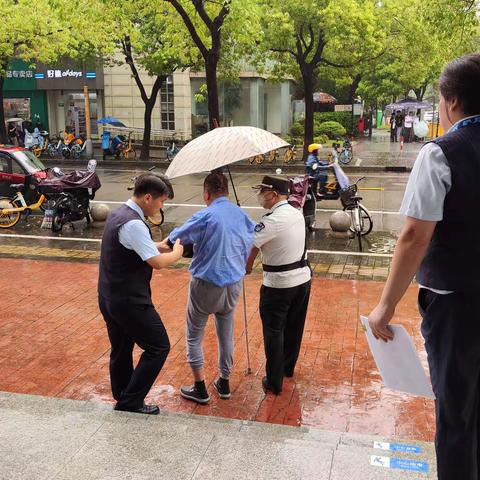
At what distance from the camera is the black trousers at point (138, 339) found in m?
4.17

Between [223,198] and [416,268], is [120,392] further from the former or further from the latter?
[416,268]

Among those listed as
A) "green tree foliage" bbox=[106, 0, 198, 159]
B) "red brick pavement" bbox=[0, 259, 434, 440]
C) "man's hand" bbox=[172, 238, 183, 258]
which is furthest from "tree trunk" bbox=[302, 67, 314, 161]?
"man's hand" bbox=[172, 238, 183, 258]

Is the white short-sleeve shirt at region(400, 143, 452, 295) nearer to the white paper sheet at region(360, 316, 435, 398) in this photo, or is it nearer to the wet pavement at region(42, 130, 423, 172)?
the white paper sheet at region(360, 316, 435, 398)

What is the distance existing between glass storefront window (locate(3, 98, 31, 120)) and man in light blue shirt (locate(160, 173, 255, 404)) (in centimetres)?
3220

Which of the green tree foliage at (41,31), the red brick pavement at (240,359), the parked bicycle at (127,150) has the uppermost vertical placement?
the green tree foliage at (41,31)

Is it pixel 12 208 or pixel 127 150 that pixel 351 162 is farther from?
pixel 12 208

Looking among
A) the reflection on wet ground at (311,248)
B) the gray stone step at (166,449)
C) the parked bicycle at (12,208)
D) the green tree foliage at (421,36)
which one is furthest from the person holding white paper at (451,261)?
the green tree foliage at (421,36)

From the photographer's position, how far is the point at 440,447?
259 centimetres

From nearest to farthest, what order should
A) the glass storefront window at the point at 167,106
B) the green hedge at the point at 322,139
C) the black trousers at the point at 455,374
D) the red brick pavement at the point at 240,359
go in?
1. the black trousers at the point at 455,374
2. the red brick pavement at the point at 240,359
3. the green hedge at the point at 322,139
4. the glass storefront window at the point at 167,106

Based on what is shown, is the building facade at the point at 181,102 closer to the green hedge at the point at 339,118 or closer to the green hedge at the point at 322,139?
the green hedge at the point at 322,139

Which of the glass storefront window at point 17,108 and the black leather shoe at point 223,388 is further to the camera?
the glass storefront window at point 17,108

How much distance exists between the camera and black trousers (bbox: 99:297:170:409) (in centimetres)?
417

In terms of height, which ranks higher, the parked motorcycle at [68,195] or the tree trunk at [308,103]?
the tree trunk at [308,103]

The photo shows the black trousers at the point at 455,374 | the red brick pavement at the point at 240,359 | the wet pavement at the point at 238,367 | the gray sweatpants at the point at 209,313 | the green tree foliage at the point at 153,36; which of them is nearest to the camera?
the black trousers at the point at 455,374
